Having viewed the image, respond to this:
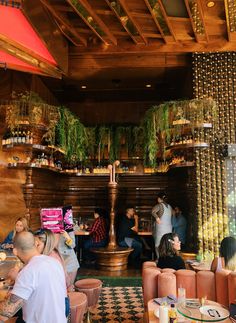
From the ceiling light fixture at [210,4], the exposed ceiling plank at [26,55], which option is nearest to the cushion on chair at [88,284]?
the exposed ceiling plank at [26,55]

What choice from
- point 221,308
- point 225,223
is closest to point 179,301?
point 221,308

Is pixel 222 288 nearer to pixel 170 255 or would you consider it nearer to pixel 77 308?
pixel 170 255

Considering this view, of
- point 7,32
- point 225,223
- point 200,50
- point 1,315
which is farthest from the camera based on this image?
point 200,50

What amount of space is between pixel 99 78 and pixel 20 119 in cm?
267

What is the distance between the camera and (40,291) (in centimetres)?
214

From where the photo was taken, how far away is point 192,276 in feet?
10.9

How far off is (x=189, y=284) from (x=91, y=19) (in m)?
4.80

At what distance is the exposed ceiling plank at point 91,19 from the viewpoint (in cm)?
499

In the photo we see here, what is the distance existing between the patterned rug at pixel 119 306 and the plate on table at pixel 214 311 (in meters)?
1.81

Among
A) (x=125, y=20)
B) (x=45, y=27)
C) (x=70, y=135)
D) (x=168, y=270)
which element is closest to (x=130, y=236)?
(x=70, y=135)

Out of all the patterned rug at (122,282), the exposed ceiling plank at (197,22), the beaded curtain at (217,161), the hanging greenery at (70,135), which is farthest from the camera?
the hanging greenery at (70,135)

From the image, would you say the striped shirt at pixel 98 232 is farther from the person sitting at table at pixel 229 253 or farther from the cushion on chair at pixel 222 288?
the cushion on chair at pixel 222 288

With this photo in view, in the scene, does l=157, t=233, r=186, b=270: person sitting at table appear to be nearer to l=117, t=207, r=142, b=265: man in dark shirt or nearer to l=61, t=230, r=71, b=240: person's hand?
l=61, t=230, r=71, b=240: person's hand

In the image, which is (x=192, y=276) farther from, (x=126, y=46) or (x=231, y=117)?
(x=126, y=46)
